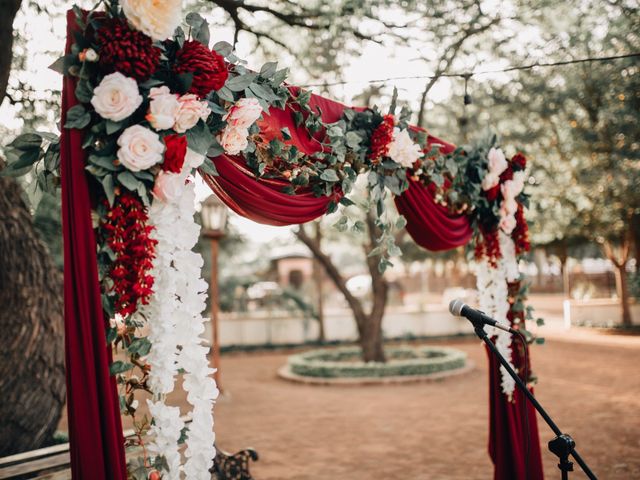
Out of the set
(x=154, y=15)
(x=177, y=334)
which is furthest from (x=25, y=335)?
(x=154, y=15)

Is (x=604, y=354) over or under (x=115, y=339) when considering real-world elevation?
under

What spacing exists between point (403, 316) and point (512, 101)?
7.34 metres

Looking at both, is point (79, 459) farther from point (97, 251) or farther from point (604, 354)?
point (604, 354)

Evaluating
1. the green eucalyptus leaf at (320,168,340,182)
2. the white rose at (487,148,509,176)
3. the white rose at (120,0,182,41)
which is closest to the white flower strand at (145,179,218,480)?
the white rose at (120,0,182,41)

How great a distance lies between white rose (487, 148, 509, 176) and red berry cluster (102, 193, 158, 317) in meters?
3.25

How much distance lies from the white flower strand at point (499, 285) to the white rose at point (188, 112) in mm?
3269

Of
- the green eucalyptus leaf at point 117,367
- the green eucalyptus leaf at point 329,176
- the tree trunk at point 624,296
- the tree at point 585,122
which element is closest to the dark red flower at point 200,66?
the green eucalyptus leaf at point 329,176

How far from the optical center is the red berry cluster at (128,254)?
2520 mm

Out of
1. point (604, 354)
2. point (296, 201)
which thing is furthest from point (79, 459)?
point (604, 354)

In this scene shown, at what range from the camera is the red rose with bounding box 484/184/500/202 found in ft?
15.9

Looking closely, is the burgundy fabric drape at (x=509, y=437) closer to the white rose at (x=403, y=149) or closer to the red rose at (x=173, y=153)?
the white rose at (x=403, y=149)

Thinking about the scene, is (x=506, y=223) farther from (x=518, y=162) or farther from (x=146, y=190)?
(x=146, y=190)

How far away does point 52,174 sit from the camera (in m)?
2.78

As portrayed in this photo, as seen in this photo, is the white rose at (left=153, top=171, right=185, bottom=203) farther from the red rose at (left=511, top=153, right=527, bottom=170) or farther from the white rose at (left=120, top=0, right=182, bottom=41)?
the red rose at (left=511, top=153, right=527, bottom=170)
